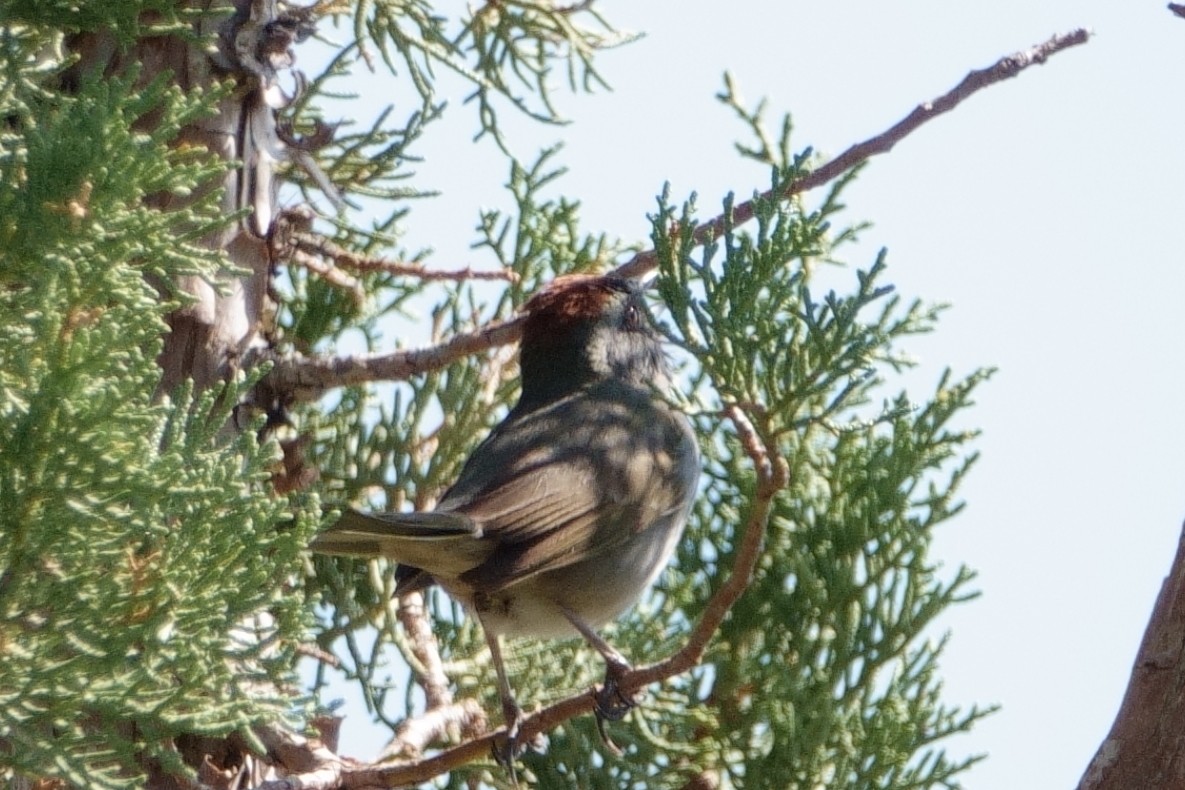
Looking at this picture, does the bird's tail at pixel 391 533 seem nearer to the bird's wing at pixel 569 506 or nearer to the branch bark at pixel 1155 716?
the bird's wing at pixel 569 506

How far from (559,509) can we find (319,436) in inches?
29.0

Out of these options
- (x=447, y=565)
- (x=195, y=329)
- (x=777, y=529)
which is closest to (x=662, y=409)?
(x=777, y=529)

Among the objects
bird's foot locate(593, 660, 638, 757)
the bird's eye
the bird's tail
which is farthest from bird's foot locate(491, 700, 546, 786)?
the bird's eye

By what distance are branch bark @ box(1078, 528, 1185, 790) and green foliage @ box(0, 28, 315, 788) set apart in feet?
4.90

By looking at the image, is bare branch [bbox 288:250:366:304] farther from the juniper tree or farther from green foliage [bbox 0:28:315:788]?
green foliage [bbox 0:28:315:788]

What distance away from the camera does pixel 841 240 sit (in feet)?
12.4

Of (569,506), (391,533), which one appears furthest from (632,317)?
(391,533)

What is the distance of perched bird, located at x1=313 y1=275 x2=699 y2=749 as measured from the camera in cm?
398

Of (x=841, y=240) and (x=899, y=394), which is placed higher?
(x=841, y=240)

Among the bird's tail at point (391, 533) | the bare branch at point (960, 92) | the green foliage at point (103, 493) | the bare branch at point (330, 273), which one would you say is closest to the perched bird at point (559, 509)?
the bird's tail at point (391, 533)

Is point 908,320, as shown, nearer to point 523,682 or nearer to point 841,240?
point 841,240

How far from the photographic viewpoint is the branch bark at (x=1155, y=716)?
272cm

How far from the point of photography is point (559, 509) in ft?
14.1

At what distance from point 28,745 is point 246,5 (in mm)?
2061
